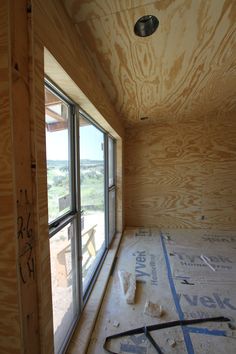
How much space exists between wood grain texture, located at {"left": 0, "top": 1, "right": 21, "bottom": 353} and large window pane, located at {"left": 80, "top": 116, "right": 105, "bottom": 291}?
1130 mm

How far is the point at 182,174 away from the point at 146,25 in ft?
9.97

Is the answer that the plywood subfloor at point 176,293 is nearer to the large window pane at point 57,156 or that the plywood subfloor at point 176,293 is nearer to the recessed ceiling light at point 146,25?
the large window pane at point 57,156

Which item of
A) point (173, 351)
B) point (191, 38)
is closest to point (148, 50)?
point (191, 38)

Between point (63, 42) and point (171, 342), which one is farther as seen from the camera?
point (171, 342)

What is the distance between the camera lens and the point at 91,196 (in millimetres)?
2248

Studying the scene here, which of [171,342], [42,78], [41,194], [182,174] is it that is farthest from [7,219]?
[182,174]

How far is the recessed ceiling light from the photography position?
3.92ft

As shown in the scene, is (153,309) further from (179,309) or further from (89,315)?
(89,315)

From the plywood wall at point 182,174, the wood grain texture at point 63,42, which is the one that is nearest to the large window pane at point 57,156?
the wood grain texture at point 63,42

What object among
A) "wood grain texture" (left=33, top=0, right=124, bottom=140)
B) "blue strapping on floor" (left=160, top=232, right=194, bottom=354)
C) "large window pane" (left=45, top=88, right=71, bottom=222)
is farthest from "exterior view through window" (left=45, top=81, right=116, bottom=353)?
"blue strapping on floor" (left=160, top=232, right=194, bottom=354)

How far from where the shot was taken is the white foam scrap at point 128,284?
6.17 ft

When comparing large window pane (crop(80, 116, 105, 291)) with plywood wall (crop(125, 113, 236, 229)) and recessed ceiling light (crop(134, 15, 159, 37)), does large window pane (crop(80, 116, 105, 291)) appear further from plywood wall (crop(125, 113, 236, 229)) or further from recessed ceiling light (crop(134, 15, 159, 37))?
plywood wall (crop(125, 113, 236, 229))

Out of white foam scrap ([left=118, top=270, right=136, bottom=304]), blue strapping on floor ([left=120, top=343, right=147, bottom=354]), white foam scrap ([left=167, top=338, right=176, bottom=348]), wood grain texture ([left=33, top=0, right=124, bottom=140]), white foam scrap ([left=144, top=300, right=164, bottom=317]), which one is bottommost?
blue strapping on floor ([left=120, top=343, right=147, bottom=354])

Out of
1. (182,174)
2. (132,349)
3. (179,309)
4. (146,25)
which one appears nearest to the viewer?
(146,25)
